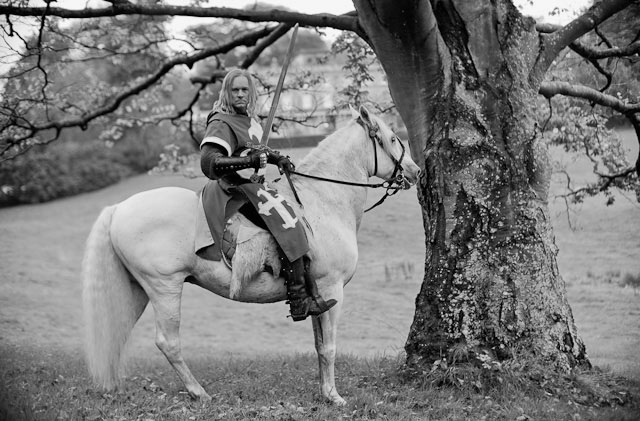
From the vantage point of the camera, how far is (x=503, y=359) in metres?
6.38

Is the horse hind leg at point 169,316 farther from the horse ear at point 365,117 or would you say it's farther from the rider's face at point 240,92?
the horse ear at point 365,117

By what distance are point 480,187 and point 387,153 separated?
968mm

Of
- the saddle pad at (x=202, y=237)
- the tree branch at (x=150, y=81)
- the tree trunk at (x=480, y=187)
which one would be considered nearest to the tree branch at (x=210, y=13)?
the tree trunk at (x=480, y=187)

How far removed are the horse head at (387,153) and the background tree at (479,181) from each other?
512 millimetres

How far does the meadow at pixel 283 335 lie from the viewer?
586 centimetres

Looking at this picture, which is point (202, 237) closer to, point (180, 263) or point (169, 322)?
point (180, 263)

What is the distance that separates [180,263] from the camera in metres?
5.77

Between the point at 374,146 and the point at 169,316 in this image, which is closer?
the point at 169,316

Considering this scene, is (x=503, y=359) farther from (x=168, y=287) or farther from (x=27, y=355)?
(x=27, y=355)

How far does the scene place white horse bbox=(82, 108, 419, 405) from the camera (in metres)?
5.74

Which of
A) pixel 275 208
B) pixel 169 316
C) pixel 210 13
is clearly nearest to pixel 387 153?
pixel 275 208

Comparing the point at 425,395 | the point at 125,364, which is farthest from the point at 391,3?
the point at 125,364

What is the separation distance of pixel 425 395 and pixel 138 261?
2836 mm

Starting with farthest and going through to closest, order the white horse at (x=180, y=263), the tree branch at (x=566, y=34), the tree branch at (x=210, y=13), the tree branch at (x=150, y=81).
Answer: the tree branch at (x=150, y=81)
the tree branch at (x=210, y=13)
the tree branch at (x=566, y=34)
the white horse at (x=180, y=263)
